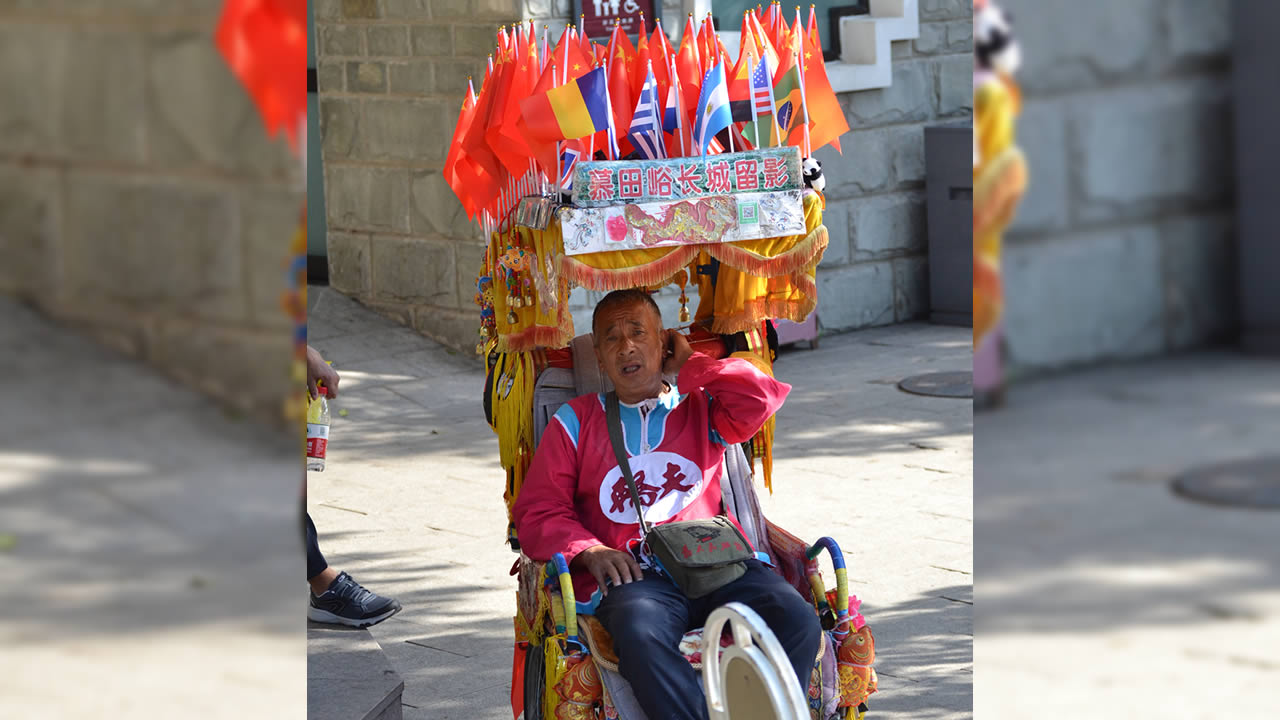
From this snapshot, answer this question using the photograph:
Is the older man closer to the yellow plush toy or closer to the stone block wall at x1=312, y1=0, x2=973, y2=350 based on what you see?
the yellow plush toy

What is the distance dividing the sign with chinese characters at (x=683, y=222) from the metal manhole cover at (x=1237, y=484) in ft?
9.02

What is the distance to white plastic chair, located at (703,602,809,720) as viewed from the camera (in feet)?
8.69

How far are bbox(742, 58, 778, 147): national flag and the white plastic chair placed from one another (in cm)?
140

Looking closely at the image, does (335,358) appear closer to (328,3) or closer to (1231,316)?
(328,3)

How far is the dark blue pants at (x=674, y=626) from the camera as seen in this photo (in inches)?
125

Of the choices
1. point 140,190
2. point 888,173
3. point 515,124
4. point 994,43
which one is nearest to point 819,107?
point 515,124

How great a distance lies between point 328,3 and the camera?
1001 cm

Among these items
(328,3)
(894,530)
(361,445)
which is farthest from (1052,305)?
(328,3)

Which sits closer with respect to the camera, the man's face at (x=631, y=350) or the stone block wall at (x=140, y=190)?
the stone block wall at (x=140, y=190)

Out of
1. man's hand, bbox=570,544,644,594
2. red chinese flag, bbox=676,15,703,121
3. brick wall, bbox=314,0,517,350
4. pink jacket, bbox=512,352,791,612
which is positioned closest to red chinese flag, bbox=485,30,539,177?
red chinese flag, bbox=676,15,703,121

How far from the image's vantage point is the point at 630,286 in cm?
363

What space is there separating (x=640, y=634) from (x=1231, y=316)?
2.48 meters

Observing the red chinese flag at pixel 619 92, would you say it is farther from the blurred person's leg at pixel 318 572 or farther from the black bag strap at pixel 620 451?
the blurred person's leg at pixel 318 572

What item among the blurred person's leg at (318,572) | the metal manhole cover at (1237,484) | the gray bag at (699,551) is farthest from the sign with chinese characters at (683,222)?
the metal manhole cover at (1237,484)
